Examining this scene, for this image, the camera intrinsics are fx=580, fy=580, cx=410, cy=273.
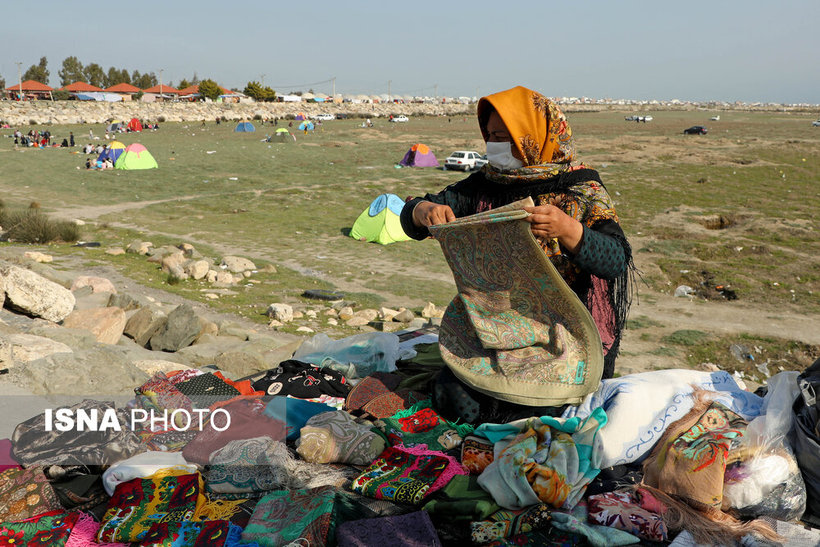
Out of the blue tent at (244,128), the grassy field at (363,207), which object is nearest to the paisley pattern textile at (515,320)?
the grassy field at (363,207)

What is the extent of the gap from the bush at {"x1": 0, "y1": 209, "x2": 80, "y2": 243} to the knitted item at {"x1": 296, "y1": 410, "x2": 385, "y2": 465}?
1058cm

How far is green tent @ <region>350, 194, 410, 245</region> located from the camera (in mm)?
12677

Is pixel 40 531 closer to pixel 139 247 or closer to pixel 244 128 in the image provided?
pixel 139 247

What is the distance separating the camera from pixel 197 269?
9.55 meters

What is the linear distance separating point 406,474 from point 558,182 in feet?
5.09

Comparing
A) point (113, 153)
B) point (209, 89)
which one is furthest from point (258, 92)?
point (113, 153)

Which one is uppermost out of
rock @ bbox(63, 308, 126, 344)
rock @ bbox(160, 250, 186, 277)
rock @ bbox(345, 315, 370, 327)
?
rock @ bbox(63, 308, 126, 344)

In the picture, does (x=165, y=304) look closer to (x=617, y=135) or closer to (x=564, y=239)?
(x=564, y=239)

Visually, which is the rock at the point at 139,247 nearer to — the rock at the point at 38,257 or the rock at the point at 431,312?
the rock at the point at 38,257

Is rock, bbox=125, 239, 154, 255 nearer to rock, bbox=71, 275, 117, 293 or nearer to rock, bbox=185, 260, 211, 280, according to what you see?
rock, bbox=185, 260, 211, 280

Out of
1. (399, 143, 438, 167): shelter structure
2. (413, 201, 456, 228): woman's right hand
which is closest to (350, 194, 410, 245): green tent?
(413, 201, 456, 228): woman's right hand

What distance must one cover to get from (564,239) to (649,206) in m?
14.8

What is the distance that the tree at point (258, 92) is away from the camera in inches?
3024

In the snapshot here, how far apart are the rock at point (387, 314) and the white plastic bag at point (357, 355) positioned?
11.8ft
